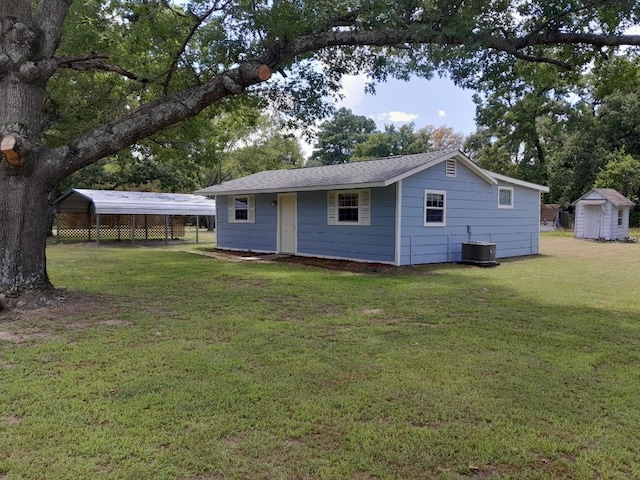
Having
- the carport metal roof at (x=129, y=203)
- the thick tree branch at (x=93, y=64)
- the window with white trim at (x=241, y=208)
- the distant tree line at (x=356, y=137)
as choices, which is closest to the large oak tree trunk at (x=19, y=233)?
the thick tree branch at (x=93, y=64)

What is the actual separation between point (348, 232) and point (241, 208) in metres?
5.06

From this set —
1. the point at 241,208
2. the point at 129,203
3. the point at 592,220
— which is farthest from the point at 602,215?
the point at 129,203

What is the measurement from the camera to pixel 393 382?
3.61m

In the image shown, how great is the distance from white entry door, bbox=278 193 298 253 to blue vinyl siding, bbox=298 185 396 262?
29 cm

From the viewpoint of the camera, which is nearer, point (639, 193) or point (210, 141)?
point (210, 141)

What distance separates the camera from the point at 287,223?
1431 centimetres

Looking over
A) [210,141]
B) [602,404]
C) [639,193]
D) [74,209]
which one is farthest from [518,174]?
[602,404]

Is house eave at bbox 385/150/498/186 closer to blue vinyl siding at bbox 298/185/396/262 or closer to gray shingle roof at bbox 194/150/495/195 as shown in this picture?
gray shingle roof at bbox 194/150/495/195

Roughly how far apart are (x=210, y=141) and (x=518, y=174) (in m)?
28.1

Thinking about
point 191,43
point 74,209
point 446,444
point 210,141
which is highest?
point 191,43

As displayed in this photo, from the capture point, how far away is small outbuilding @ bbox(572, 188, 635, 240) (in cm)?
2178

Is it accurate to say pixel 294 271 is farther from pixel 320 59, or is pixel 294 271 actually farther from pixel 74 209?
pixel 74 209

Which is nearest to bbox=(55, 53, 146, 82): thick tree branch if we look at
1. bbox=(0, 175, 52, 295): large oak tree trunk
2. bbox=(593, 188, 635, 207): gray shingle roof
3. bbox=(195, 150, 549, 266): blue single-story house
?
bbox=(0, 175, 52, 295): large oak tree trunk

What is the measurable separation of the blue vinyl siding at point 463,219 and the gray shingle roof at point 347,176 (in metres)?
0.30
